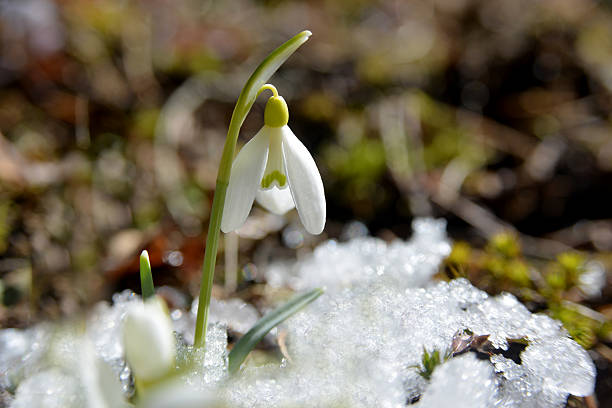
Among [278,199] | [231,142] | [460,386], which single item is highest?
[231,142]

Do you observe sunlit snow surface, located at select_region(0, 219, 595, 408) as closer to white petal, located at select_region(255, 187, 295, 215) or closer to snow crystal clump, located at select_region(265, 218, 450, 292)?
snow crystal clump, located at select_region(265, 218, 450, 292)

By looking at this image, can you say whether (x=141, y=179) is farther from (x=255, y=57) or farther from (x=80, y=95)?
(x=255, y=57)

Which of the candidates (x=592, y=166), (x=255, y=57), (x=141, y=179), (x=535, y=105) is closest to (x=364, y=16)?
(x=255, y=57)

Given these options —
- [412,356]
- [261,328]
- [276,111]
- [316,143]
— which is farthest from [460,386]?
[316,143]

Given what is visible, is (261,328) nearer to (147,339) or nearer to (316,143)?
(147,339)

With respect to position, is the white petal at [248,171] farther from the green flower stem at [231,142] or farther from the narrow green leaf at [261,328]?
the narrow green leaf at [261,328]

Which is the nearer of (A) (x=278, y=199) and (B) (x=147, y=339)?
(B) (x=147, y=339)

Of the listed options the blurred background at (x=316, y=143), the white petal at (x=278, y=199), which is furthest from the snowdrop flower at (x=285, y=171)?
the blurred background at (x=316, y=143)
